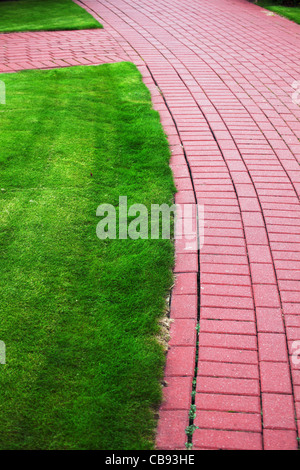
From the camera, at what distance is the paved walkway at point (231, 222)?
229 cm

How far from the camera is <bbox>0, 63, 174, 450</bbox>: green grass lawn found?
2.20m

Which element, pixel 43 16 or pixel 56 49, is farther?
pixel 43 16

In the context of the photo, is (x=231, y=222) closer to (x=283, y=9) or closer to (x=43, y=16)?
(x=43, y=16)

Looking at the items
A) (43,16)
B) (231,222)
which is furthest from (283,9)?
(231,222)

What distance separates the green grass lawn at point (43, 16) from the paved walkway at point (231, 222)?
0.51m

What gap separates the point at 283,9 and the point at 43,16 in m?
5.24

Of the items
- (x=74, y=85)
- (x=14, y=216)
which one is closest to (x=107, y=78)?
(x=74, y=85)

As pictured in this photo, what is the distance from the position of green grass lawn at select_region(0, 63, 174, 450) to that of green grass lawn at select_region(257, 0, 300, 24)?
598 centimetres

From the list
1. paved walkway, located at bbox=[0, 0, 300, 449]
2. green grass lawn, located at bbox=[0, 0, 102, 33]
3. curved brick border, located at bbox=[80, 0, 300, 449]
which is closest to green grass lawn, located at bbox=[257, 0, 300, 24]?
paved walkway, located at bbox=[0, 0, 300, 449]

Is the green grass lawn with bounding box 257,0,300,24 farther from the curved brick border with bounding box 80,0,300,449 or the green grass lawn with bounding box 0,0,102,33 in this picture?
the green grass lawn with bounding box 0,0,102,33

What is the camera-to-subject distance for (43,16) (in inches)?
358

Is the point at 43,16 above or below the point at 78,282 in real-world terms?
above

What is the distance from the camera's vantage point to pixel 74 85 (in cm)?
582

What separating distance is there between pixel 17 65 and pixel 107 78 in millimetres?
1375
